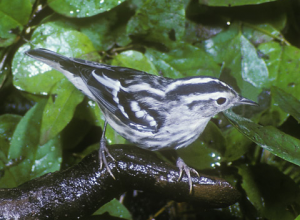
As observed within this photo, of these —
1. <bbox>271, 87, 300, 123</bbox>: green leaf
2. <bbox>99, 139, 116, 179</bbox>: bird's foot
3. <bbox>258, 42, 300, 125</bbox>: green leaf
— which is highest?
<bbox>271, 87, 300, 123</bbox>: green leaf

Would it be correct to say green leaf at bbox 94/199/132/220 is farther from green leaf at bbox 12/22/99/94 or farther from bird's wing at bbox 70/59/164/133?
green leaf at bbox 12/22/99/94

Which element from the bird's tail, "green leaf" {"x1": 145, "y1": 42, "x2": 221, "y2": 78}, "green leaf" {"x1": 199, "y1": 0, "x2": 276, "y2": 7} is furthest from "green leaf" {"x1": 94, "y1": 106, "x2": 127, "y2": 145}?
"green leaf" {"x1": 199, "y1": 0, "x2": 276, "y2": 7}

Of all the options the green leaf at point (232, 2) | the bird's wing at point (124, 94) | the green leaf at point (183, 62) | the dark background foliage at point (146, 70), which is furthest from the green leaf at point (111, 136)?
the green leaf at point (232, 2)

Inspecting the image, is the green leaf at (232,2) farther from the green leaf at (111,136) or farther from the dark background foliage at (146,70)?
the green leaf at (111,136)

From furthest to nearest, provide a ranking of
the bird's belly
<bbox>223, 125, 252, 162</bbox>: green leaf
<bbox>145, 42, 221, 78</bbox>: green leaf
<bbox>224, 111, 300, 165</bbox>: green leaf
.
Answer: <bbox>145, 42, 221, 78</bbox>: green leaf → <bbox>223, 125, 252, 162</bbox>: green leaf → the bird's belly → <bbox>224, 111, 300, 165</bbox>: green leaf

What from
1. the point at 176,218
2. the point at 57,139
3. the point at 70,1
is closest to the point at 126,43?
the point at 70,1
